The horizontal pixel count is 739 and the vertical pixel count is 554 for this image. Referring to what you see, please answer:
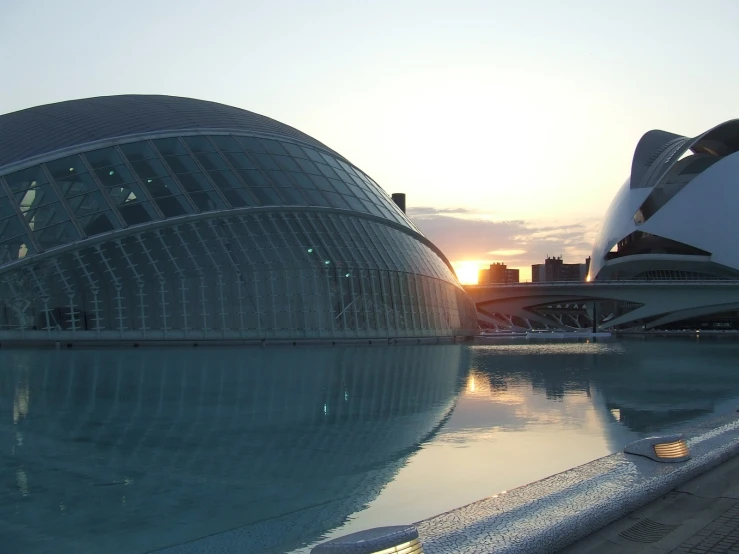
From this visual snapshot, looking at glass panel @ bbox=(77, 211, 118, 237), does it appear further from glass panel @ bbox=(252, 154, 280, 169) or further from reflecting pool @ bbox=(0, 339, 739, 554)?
reflecting pool @ bbox=(0, 339, 739, 554)

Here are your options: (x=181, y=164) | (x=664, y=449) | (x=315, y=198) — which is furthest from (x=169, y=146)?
(x=664, y=449)

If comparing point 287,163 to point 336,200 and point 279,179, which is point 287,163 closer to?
point 279,179

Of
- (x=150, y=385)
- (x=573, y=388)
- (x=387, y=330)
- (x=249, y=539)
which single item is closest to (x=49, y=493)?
(x=249, y=539)

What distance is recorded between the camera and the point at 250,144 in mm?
36000

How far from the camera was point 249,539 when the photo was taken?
5.54 meters

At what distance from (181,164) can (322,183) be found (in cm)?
724

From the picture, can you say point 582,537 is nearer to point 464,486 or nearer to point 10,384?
point 464,486

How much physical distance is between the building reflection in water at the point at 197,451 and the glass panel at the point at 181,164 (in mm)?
15720

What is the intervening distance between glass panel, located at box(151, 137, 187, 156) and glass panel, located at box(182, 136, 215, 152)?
18.5 inches

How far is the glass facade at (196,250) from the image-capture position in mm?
27641

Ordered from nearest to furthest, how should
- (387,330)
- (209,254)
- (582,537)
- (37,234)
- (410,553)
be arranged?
(410,553) → (582,537) → (37,234) → (209,254) → (387,330)

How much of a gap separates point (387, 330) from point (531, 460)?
26646 millimetres

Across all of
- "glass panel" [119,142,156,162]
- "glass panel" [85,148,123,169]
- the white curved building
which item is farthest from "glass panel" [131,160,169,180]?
the white curved building

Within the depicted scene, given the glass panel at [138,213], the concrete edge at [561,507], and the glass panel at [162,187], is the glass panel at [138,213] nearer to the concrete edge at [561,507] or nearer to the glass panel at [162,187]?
the glass panel at [162,187]
